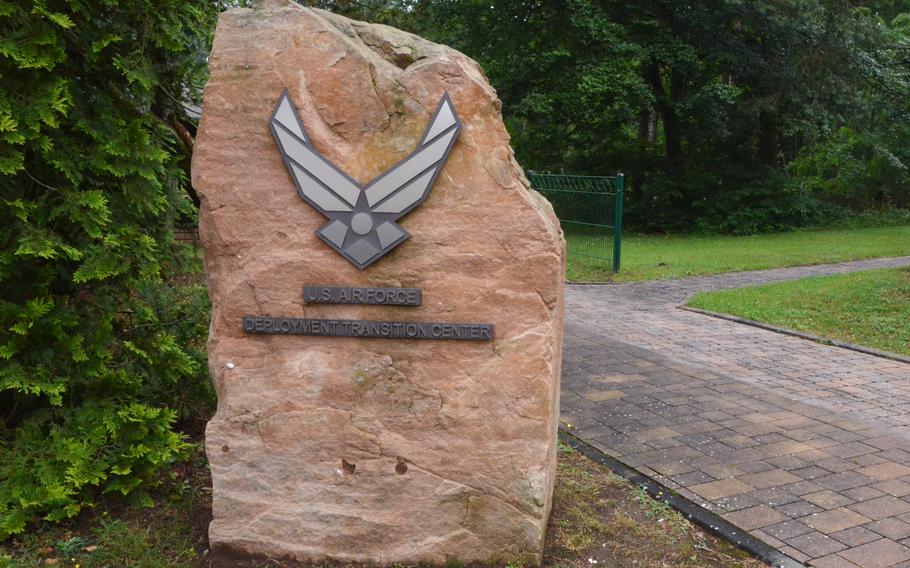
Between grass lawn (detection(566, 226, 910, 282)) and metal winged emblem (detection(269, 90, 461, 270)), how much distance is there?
10.3 meters

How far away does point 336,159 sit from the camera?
3707mm

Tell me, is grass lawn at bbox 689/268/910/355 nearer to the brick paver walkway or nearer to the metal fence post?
the brick paver walkway

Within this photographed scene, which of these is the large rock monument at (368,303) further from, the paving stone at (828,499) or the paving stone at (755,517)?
the paving stone at (828,499)

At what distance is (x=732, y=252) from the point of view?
700 inches

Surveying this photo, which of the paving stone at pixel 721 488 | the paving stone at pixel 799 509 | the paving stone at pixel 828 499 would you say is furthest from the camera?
the paving stone at pixel 721 488

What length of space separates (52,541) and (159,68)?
9.92 ft

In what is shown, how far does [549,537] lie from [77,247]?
3168 millimetres

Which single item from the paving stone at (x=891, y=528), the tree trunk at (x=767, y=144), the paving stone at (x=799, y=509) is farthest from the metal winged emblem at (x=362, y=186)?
the tree trunk at (x=767, y=144)

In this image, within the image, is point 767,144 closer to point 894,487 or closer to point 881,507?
point 894,487

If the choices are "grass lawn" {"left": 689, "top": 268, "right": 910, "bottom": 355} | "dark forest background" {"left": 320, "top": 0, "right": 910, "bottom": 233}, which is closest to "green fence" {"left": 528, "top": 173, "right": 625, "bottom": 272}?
"grass lawn" {"left": 689, "top": 268, "right": 910, "bottom": 355}

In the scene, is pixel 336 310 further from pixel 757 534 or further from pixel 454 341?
pixel 757 534

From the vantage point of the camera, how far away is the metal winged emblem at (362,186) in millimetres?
3646

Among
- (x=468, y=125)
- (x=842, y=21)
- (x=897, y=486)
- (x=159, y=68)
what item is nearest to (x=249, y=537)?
(x=468, y=125)

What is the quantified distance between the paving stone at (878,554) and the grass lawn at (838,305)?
499 centimetres
